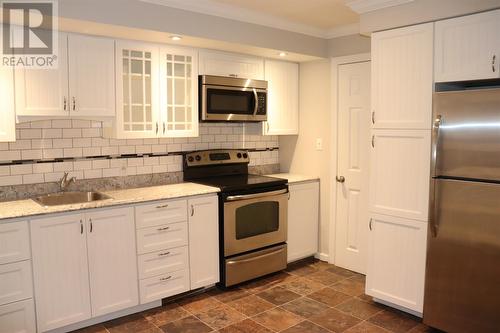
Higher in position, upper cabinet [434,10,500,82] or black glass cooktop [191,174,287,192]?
upper cabinet [434,10,500,82]

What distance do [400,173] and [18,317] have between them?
2793 mm

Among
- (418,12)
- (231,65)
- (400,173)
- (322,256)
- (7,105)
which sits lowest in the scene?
(322,256)

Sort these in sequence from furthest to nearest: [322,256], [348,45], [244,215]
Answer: [322,256], [348,45], [244,215]

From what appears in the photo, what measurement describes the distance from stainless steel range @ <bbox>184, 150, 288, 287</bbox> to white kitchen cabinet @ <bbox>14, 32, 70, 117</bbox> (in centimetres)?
128

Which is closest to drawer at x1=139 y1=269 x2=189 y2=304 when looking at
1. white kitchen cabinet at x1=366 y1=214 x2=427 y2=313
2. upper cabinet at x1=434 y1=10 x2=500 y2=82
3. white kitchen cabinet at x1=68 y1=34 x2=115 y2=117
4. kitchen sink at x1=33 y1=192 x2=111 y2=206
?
kitchen sink at x1=33 y1=192 x2=111 y2=206

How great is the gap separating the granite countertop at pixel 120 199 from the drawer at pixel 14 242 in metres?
0.07

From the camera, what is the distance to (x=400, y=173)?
120 inches

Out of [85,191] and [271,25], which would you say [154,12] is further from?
[85,191]

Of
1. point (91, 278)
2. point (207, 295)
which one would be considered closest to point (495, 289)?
point (207, 295)

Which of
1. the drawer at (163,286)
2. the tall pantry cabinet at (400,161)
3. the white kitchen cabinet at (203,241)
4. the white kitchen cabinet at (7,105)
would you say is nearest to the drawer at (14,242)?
the white kitchen cabinet at (7,105)

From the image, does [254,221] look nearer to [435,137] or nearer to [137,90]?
[137,90]

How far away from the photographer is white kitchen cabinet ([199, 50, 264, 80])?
367 centimetres

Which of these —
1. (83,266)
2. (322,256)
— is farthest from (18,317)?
(322,256)

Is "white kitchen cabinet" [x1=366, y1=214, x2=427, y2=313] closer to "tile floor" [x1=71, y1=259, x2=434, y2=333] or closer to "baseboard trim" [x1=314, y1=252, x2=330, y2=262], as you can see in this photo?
"tile floor" [x1=71, y1=259, x2=434, y2=333]
